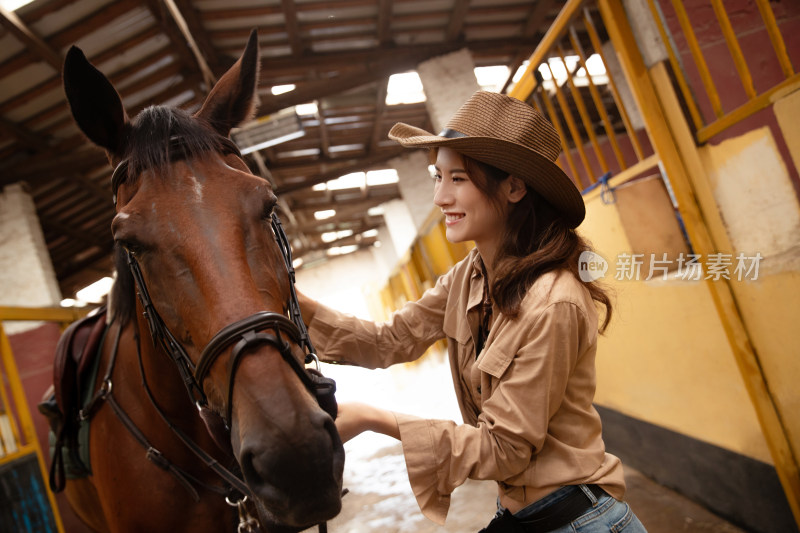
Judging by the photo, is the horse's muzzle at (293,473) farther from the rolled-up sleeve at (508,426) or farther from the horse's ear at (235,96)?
the horse's ear at (235,96)

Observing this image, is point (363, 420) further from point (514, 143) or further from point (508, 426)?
point (514, 143)

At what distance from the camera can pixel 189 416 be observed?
5.04 feet

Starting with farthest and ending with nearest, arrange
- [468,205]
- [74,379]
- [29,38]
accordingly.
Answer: [29,38], [74,379], [468,205]

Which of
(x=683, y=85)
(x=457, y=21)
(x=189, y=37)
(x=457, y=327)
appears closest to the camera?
(x=457, y=327)

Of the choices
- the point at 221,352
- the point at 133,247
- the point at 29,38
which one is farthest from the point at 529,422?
the point at 29,38

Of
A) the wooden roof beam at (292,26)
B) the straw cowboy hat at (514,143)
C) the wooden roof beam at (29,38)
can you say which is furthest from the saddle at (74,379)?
the wooden roof beam at (292,26)

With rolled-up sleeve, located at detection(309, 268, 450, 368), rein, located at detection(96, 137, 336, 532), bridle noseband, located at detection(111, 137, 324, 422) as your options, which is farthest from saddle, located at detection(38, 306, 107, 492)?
rolled-up sleeve, located at detection(309, 268, 450, 368)

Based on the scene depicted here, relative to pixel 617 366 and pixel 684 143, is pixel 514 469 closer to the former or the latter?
pixel 684 143

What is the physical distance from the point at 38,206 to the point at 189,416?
997cm

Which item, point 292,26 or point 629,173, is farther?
point 292,26

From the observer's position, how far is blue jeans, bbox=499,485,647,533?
41.0 inches

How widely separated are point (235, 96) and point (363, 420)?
117 cm

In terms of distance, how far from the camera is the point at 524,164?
1.17 metres

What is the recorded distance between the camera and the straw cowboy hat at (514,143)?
3.79 feet
